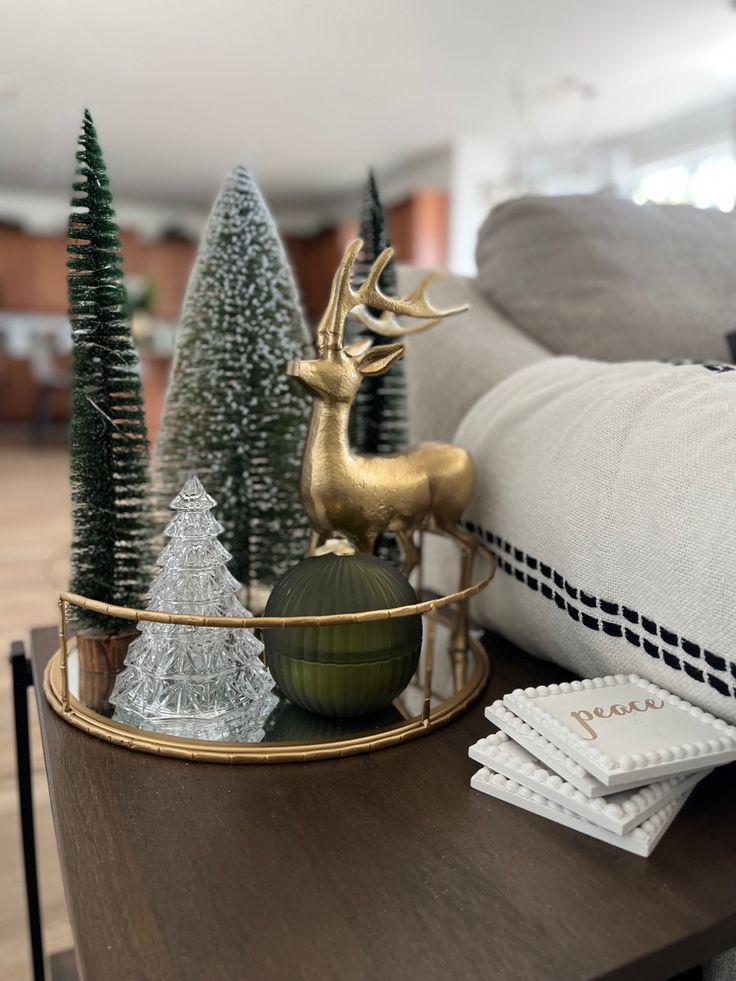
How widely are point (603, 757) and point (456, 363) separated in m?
0.54

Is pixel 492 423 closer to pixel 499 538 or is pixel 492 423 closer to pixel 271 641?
pixel 499 538

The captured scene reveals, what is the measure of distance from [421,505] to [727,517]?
23 centimetres

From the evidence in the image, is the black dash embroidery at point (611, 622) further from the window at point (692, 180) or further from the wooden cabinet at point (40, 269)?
the wooden cabinet at point (40, 269)

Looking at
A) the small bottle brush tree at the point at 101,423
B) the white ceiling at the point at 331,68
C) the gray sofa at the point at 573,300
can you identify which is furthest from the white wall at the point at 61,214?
the small bottle brush tree at the point at 101,423

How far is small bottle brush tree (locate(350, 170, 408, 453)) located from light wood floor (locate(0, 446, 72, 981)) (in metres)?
0.30

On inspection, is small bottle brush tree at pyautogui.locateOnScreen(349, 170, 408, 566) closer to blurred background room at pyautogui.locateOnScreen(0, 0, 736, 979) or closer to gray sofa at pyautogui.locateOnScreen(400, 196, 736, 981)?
gray sofa at pyautogui.locateOnScreen(400, 196, 736, 981)

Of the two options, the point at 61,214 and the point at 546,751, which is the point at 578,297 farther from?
the point at 61,214

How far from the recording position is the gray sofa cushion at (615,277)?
88 centimetres

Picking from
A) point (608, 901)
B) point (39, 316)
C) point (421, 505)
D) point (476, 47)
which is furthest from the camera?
point (39, 316)

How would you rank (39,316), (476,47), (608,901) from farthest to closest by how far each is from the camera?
1. (39,316)
2. (476,47)
3. (608,901)

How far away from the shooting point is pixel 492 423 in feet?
2.25

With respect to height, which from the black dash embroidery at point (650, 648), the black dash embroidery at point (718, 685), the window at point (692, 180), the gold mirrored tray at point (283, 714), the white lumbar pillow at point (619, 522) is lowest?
the gold mirrored tray at point (283, 714)

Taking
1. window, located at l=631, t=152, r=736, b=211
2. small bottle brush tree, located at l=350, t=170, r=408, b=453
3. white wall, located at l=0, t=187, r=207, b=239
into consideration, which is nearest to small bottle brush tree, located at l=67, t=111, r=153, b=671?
small bottle brush tree, located at l=350, t=170, r=408, b=453

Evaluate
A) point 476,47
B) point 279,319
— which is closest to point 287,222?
point 476,47
